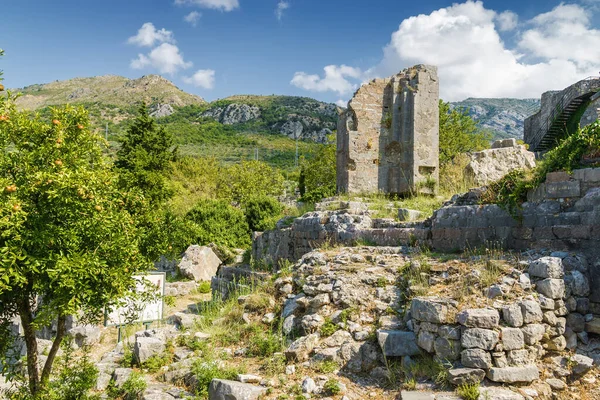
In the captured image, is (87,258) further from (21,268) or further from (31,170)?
(31,170)

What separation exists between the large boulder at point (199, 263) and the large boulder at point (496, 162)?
39.3 ft

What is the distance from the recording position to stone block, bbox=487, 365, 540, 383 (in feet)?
15.8

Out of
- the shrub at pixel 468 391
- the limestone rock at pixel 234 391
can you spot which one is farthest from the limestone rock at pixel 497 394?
the limestone rock at pixel 234 391

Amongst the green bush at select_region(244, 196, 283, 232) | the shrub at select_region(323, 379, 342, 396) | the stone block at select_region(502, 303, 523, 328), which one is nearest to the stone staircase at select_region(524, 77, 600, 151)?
the green bush at select_region(244, 196, 283, 232)

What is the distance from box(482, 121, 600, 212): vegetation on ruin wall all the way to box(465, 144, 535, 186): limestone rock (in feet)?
13.3

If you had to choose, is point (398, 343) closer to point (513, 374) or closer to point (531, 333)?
point (513, 374)

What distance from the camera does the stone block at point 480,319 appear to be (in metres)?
5.09

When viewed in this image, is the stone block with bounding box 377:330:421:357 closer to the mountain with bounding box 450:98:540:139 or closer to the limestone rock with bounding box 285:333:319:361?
the limestone rock with bounding box 285:333:319:361

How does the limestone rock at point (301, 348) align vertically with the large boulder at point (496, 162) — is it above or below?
below

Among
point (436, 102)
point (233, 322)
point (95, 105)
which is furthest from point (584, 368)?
point (95, 105)

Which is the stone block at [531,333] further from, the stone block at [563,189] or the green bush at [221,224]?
the green bush at [221,224]

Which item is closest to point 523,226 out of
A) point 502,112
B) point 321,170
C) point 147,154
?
point 321,170

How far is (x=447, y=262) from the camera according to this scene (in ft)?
23.3

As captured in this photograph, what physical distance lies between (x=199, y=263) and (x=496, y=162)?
42.4 ft
